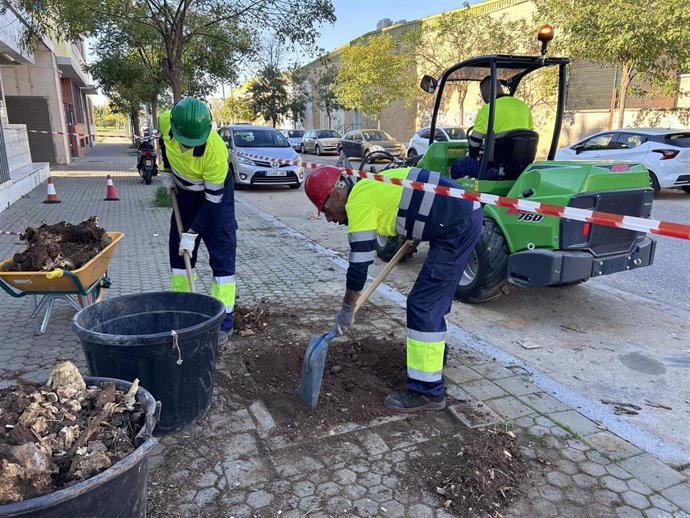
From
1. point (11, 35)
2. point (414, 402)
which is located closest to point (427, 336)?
point (414, 402)

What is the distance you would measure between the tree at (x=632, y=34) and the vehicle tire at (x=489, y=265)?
12747 mm

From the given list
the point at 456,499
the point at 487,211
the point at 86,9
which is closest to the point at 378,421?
the point at 456,499

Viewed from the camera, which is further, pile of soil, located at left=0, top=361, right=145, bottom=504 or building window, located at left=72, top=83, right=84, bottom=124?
building window, located at left=72, top=83, right=84, bottom=124

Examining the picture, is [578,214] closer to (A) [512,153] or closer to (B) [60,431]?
(A) [512,153]

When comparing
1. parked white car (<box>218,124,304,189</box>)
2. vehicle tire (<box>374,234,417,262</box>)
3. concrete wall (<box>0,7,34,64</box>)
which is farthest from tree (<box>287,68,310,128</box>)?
vehicle tire (<box>374,234,417,262</box>)

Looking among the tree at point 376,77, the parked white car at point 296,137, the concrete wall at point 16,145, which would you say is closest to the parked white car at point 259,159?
the concrete wall at point 16,145

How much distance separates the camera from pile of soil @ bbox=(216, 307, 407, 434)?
327 centimetres

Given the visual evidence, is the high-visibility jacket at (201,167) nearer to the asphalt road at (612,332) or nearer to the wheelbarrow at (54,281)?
the wheelbarrow at (54,281)

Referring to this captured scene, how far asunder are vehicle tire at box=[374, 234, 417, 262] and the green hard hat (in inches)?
127

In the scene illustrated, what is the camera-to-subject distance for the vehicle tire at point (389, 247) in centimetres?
661

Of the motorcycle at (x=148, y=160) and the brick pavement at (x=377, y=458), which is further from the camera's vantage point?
the motorcycle at (x=148, y=160)

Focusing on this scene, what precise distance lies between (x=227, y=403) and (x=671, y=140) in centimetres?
1159

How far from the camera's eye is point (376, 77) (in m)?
28.8

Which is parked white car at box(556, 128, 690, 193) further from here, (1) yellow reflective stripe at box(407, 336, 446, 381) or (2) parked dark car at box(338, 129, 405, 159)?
(2) parked dark car at box(338, 129, 405, 159)
